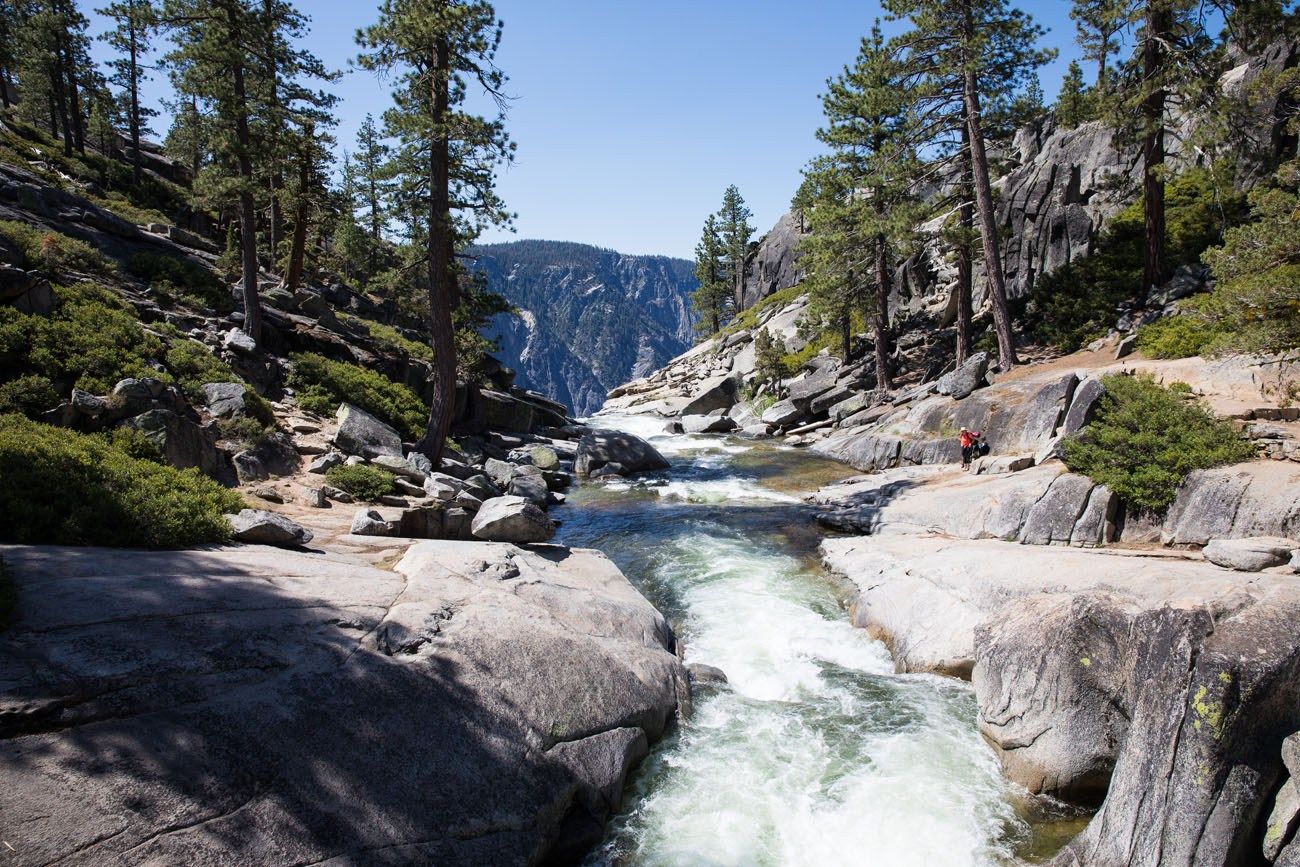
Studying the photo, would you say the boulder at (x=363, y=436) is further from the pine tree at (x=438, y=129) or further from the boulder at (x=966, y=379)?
the boulder at (x=966, y=379)

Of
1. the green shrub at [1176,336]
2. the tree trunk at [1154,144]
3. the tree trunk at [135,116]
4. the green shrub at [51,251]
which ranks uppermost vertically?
the tree trunk at [135,116]

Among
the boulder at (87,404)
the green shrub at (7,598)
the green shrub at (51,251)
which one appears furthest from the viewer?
the green shrub at (51,251)

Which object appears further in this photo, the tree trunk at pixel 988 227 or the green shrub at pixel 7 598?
the tree trunk at pixel 988 227

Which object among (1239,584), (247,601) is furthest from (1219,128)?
(247,601)

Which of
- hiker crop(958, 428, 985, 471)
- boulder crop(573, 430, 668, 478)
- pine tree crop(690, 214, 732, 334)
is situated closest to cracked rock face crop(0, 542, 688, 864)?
hiker crop(958, 428, 985, 471)

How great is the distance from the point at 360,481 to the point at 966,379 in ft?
67.6

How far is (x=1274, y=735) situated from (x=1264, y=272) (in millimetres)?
9012

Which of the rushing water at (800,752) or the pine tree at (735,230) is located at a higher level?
the pine tree at (735,230)

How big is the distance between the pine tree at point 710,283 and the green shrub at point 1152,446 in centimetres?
6876

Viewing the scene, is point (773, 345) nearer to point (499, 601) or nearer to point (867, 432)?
point (867, 432)

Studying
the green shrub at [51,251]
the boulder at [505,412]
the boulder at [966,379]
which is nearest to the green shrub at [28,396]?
the green shrub at [51,251]

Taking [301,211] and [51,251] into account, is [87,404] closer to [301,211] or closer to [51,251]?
[51,251]

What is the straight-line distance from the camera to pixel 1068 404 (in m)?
15.7

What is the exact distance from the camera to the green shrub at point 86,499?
7.12m
